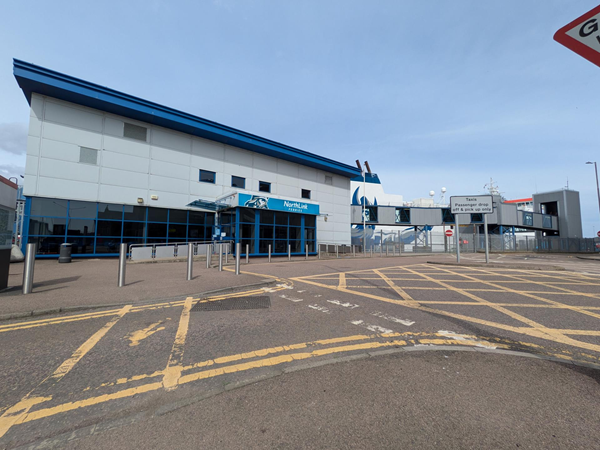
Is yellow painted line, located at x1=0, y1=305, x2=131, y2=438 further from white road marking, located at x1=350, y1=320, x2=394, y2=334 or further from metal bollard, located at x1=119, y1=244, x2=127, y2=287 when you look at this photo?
white road marking, located at x1=350, y1=320, x2=394, y2=334

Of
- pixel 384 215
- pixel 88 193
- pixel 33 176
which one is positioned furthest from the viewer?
pixel 384 215

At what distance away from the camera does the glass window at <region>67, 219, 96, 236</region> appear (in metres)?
15.6

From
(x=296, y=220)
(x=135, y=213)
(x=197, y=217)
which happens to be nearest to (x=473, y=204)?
(x=296, y=220)

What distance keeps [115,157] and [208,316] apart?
55.6ft

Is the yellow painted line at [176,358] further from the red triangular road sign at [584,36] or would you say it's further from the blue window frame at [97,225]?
the blue window frame at [97,225]

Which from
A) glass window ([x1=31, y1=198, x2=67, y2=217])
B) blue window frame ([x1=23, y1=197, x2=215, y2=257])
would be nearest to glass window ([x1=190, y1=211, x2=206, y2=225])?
blue window frame ([x1=23, y1=197, x2=215, y2=257])

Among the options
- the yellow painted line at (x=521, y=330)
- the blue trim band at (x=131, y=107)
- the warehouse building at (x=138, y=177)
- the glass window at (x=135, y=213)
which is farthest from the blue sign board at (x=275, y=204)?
the yellow painted line at (x=521, y=330)

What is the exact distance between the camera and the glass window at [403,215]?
39.7 metres

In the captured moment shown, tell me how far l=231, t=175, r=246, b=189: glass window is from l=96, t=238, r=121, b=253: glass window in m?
9.05

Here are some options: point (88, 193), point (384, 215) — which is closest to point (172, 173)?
point (88, 193)

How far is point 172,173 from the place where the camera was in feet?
62.2

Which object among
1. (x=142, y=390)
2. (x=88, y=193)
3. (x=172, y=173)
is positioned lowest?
(x=142, y=390)

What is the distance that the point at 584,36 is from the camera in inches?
99.5

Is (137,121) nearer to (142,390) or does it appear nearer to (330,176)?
(330,176)
